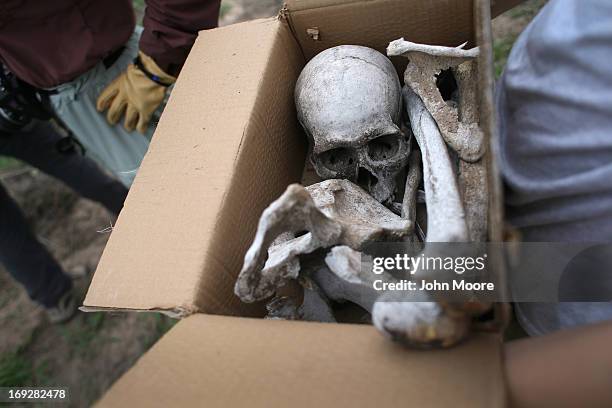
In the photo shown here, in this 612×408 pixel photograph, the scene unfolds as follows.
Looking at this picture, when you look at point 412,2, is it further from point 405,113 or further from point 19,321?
point 19,321

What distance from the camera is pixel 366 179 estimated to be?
3.56 ft

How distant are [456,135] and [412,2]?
0.35 m

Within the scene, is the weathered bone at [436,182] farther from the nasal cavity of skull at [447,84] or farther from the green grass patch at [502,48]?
the green grass patch at [502,48]

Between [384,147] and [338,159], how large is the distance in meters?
0.10

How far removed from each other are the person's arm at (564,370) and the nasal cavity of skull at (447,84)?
59cm

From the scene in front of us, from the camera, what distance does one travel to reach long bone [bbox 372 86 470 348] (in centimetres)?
56

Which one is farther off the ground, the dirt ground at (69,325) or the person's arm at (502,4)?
the person's arm at (502,4)

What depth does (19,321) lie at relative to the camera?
6.22 ft

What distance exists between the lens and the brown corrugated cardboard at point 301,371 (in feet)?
1.84

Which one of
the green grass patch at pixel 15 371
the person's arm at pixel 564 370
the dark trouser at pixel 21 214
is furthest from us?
the green grass patch at pixel 15 371

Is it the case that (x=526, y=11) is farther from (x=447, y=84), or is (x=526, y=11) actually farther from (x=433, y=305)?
(x=433, y=305)

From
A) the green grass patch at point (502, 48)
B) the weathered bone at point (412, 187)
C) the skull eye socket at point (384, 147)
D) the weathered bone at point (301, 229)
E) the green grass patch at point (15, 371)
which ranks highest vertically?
the weathered bone at point (301, 229)

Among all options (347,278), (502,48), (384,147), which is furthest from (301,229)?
(502,48)

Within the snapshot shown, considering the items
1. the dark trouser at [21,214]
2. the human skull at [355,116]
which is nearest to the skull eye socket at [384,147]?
the human skull at [355,116]
